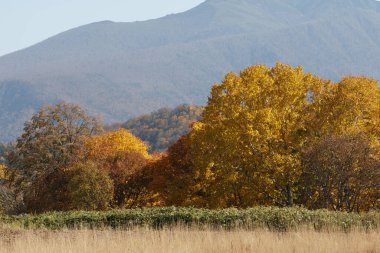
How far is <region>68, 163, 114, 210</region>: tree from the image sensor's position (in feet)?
149

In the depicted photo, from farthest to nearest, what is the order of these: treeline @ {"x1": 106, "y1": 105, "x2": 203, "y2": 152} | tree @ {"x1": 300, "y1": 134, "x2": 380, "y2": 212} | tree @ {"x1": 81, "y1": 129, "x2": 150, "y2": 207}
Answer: treeline @ {"x1": 106, "y1": 105, "x2": 203, "y2": 152} → tree @ {"x1": 81, "y1": 129, "x2": 150, "y2": 207} → tree @ {"x1": 300, "y1": 134, "x2": 380, "y2": 212}

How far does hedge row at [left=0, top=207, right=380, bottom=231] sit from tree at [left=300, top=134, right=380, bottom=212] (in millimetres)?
12016

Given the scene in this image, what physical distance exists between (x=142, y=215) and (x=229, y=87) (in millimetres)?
20863

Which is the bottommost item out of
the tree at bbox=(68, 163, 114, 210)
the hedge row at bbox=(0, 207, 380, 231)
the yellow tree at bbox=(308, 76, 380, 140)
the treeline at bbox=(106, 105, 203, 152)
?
the hedge row at bbox=(0, 207, 380, 231)

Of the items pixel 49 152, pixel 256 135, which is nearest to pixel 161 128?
pixel 49 152

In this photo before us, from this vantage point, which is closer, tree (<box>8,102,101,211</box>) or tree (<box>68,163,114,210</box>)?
tree (<box>68,163,114,210</box>)

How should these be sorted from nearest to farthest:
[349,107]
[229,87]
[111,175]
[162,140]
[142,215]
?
1. [142,215]
2. [349,107]
3. [229,87]
4. [111,175]
5. [162,140]

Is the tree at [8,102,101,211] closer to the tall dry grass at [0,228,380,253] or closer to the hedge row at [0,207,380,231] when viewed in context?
the hedge row at [0,207,380,231]

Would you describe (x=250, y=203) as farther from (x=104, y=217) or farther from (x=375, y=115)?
(x=104, y=217)

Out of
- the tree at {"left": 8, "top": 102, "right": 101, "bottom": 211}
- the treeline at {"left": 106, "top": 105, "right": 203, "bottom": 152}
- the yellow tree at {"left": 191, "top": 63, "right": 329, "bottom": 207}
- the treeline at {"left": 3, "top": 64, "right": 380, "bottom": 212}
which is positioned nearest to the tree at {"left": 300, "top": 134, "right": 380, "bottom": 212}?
the treeline at {"left": 3, "top": 64, "right": 380, "bottom": 212}

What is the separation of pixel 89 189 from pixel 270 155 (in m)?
13.6

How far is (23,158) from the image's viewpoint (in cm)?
6316

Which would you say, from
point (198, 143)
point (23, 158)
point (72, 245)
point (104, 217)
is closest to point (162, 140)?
point (23, 158)

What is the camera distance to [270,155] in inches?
1722
